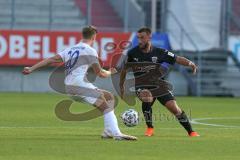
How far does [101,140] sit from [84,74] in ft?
4.00

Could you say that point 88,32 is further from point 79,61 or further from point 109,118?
point 109,118

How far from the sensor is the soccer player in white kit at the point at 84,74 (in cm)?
1416

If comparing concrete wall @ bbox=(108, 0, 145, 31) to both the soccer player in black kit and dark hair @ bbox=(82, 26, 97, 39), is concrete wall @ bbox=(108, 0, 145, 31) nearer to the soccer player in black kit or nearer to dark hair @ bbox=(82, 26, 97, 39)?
the soccer player in black kit

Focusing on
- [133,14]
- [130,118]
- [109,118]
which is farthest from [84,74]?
[133,14]

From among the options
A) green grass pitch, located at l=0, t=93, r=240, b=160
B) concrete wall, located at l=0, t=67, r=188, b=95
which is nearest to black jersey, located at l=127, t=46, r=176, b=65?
green grass pitch, located at l=0, t=93, r=240, b=160

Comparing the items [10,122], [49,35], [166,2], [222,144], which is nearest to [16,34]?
[49,35]

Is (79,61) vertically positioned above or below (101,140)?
above

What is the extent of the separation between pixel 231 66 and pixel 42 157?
79.8ft

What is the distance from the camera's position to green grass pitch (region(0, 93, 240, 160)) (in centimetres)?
1184

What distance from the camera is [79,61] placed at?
14.2 m

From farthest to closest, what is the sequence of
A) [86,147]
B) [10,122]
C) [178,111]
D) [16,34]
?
1. [16,34]
2. [10,122]
3. [178,111]
4. [86,147]

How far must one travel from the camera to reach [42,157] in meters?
11.4

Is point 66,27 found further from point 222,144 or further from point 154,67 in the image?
point 222,144

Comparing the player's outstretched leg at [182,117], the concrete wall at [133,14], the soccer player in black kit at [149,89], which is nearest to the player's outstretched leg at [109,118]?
the soccer player in black kit at [149,89]
